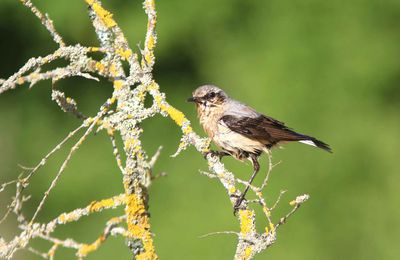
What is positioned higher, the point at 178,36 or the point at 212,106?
the point at 178,36

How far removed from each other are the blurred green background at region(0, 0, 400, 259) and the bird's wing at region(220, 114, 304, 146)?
131 inches

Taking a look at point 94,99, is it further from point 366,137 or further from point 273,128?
point 273,128

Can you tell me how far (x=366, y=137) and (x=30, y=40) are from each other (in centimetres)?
470

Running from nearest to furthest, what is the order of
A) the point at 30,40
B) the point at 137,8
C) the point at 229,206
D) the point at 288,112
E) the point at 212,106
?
the point at 212,106 < the point at 229,206 < the point at 288,112 < the point at 137,8 < the point at 30,40

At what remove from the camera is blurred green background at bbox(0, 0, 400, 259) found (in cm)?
857

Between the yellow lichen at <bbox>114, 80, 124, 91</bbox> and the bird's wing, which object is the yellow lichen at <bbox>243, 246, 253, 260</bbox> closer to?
the yellow lichen at <bbox>114, 80, 124, 91</bbox>

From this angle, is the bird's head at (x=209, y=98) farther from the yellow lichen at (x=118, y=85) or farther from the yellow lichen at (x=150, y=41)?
the yellow lichen at (x=118, y=85)

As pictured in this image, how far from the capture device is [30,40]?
1030cm

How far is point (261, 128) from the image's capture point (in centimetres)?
488

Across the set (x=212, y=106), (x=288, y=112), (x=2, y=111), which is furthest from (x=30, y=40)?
(x=212, y=106)

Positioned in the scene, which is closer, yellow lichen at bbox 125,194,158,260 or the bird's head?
yellow lichen at bbox 125,194,158,260

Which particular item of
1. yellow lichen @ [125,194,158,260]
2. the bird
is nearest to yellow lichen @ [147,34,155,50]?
yellow lichen @ [125,194,158,260]

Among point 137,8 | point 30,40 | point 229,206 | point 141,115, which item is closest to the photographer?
point 141,115

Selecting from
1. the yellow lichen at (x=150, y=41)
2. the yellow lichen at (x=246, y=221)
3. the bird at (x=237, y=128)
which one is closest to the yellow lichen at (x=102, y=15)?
the yellow lichen at (x=150, y=41)
